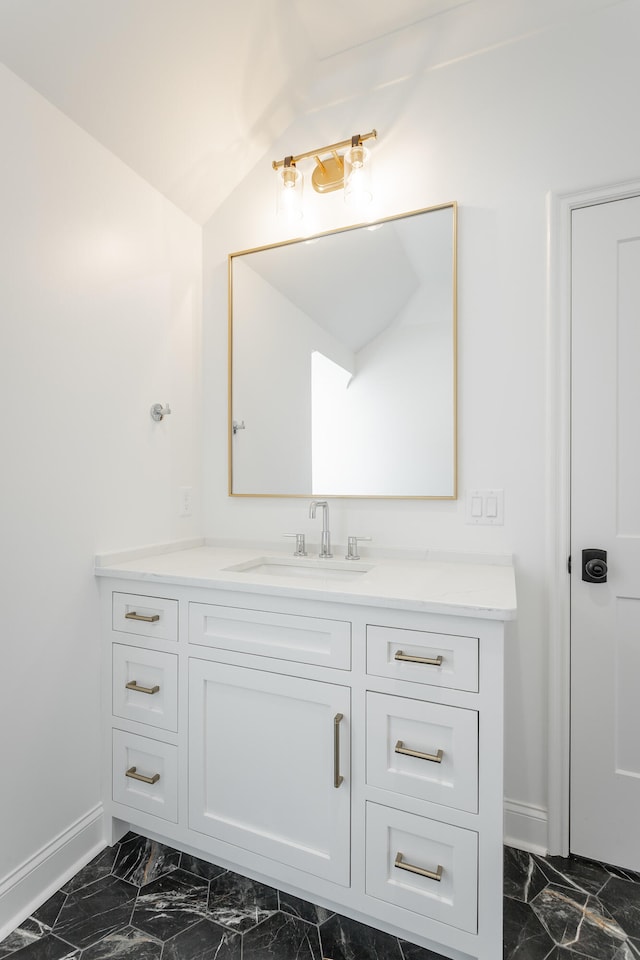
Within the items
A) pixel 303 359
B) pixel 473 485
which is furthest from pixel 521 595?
pixel 303 359

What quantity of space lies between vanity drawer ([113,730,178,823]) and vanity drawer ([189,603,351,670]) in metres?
0.40

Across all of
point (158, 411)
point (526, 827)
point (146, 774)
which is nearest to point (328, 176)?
point (158, 411)

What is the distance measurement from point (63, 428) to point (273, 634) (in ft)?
3.00

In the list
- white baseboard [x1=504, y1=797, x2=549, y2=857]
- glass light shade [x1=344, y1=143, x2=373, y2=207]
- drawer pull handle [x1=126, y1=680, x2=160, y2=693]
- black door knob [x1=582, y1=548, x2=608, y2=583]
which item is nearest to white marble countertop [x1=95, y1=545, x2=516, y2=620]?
black door knob [x1=582, y1=548, x2=608, y2=583]

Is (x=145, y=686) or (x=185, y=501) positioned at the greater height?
(x=185, y=501)

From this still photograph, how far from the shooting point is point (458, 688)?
1177mm

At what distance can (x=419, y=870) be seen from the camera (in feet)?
3.95

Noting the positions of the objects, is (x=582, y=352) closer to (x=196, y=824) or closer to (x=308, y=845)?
(x=308, y=845)

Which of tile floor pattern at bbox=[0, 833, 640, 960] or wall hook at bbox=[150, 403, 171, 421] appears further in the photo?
wall hook at bbox=[150, 403, 171, 421]

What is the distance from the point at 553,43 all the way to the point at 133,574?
7.11ft

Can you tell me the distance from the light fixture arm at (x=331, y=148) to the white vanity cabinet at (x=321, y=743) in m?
1.57

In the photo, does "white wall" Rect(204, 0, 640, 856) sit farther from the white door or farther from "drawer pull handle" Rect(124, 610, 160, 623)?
"drawer pull handle" Rect(124, 610, 160, 623)

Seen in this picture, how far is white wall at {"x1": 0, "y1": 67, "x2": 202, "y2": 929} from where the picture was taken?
1398 mm

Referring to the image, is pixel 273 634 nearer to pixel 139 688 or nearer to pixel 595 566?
pixel 139 688
